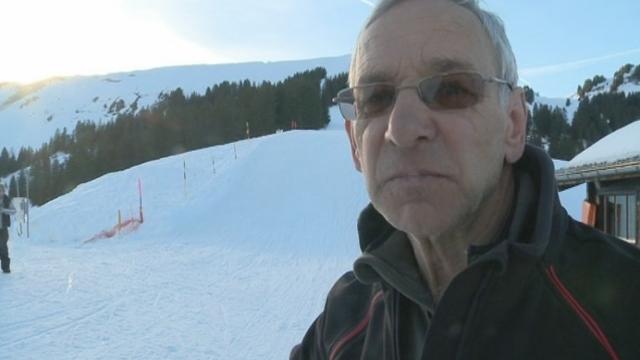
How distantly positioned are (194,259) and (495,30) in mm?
13070

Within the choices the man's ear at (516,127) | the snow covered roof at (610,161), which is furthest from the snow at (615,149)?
the man's ear at (516,127)

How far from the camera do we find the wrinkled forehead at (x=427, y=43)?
1.64 m

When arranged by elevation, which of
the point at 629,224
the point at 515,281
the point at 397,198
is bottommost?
the point at 629,224

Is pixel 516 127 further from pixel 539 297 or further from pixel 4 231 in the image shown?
pixel 4 231

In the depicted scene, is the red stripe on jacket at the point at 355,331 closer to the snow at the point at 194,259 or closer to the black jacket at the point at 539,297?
the black jacket at the point at 539,297

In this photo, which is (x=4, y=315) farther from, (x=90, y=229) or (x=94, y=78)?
(x=94, y=78)

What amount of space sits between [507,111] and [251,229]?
57.9 feet

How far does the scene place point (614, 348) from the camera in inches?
51.4

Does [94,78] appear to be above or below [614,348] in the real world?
above

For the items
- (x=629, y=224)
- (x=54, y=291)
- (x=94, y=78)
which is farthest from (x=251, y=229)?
(x=94, y=78)

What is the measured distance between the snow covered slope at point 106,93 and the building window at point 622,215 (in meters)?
136

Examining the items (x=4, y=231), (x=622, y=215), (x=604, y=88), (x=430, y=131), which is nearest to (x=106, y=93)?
(x=604, y=88)

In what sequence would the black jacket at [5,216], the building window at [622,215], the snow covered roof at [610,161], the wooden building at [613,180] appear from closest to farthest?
the snow covered roof at [610,161], the wooden building at [613,180], the building window at [622,215], the black jacket at [5,216]

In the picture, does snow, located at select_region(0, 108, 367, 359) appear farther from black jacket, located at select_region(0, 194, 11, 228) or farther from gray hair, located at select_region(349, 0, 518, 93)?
gray hair, located at select_region(349, 0, 518, 93)
